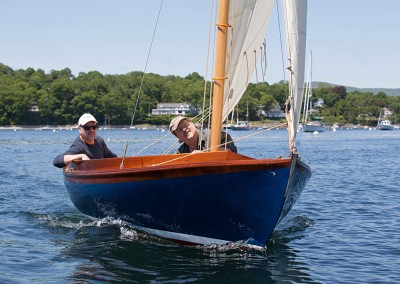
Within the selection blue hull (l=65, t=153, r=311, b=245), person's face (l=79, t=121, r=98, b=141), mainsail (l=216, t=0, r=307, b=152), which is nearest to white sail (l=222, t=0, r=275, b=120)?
mainsail (l=216, t=0, r=307, b=152)

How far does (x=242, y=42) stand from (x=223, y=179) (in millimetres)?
3164

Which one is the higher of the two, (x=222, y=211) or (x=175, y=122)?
(x=175, y=122)

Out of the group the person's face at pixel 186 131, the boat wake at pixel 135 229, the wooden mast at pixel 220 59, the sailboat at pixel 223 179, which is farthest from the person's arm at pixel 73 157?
the wooden mast at pixel 220 59

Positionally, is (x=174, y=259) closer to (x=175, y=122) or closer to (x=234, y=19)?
(x=175, y=122)

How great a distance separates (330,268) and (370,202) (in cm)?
882

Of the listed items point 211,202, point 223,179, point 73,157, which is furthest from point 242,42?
point 73,157

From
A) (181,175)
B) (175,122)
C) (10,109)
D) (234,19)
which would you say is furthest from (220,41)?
(10,109)

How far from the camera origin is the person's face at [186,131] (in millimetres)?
11508

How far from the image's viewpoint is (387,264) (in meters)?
10.8

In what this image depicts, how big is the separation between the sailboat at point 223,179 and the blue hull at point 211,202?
16mm

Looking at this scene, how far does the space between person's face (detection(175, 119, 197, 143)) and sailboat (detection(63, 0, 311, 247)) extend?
0.37 m

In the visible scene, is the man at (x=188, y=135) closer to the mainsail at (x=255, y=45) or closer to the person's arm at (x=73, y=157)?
the mainsail at (x=255, y=45)

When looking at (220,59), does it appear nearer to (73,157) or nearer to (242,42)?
(242,42)

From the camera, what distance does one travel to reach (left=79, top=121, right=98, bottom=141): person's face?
42.0 feet
